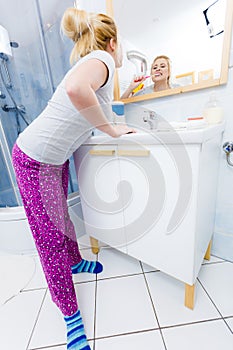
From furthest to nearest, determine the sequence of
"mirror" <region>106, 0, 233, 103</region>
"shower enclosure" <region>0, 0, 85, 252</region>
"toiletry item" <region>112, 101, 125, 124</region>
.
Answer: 1. "shower enclosure" <region>0, 0, 85, 252</region>
2. "toiletry item" <region>112, 101, 125, 124</region>
3. "mirror" <region>106, 0, 233, 103</region>

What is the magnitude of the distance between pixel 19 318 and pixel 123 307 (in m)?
0.48

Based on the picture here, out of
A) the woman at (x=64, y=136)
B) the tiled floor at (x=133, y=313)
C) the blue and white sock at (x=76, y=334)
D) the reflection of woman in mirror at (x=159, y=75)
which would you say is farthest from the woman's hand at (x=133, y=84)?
the blue and white sock at (x=76, y=334)

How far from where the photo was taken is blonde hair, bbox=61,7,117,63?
60cm

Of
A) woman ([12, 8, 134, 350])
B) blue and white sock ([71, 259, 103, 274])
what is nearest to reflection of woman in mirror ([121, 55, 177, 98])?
woman ([12, 8, 134, 350])

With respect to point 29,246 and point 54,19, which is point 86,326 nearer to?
point 29,246

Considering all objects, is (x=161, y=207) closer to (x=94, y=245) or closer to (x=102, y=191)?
(x=102, y=191)

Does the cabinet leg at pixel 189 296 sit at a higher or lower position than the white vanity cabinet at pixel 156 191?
lower

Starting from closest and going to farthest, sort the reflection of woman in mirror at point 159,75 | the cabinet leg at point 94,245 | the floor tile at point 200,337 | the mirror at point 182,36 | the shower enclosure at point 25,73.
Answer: the floor tile at point 200,337 < the mirror at point 182,36 < the reflection of woman in mirror at point 159,75 < the cabinet leg at point 94,245 < the shower enclosure at point 25,73

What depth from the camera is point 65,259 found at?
2.33 feet

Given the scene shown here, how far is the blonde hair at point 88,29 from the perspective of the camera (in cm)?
60

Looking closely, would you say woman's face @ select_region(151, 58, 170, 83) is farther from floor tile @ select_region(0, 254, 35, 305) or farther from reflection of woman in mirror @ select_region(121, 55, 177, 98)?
floor tile @ select_region(0, 254, 35, 305)

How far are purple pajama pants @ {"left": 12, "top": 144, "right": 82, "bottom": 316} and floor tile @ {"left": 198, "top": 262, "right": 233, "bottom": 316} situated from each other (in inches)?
25.0

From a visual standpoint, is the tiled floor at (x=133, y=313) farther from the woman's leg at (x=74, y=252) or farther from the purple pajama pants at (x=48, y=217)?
the purple pajama pants at (x=48, y=217)

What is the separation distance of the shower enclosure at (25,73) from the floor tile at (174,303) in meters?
0.74
